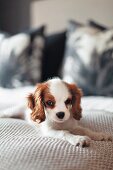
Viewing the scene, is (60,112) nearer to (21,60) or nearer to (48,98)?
(48,98)

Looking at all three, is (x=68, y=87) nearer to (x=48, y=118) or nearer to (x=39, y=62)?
(x=48, y=118)

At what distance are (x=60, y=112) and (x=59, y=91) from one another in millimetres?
63

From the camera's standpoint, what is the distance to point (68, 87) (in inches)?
41.9

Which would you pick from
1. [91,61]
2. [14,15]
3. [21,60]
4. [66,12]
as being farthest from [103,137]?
[14,15]

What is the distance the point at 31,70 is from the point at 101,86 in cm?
48

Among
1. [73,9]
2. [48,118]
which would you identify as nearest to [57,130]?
[48,118]

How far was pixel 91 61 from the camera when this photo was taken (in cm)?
198

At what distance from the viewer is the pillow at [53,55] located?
2.27 meters

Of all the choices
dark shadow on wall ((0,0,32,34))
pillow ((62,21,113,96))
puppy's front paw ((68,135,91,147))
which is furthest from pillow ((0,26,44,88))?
puppy's front paw ((68,135,91,147))

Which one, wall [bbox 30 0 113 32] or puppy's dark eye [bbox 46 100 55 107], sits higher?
puppy's dark eye [bbox 46 100 55 107]

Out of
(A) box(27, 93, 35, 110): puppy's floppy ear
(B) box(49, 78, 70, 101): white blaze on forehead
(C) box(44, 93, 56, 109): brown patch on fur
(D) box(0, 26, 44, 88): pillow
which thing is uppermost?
(B) box(49, 78, 70, 101): white blaze on forehead

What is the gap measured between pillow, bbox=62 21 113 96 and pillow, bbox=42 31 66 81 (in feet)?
0.53

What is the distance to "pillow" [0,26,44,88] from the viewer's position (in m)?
2.18

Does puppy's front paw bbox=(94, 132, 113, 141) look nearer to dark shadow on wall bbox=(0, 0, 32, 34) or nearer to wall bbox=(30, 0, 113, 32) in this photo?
wall bbox=(30, 0, 113, 32)
